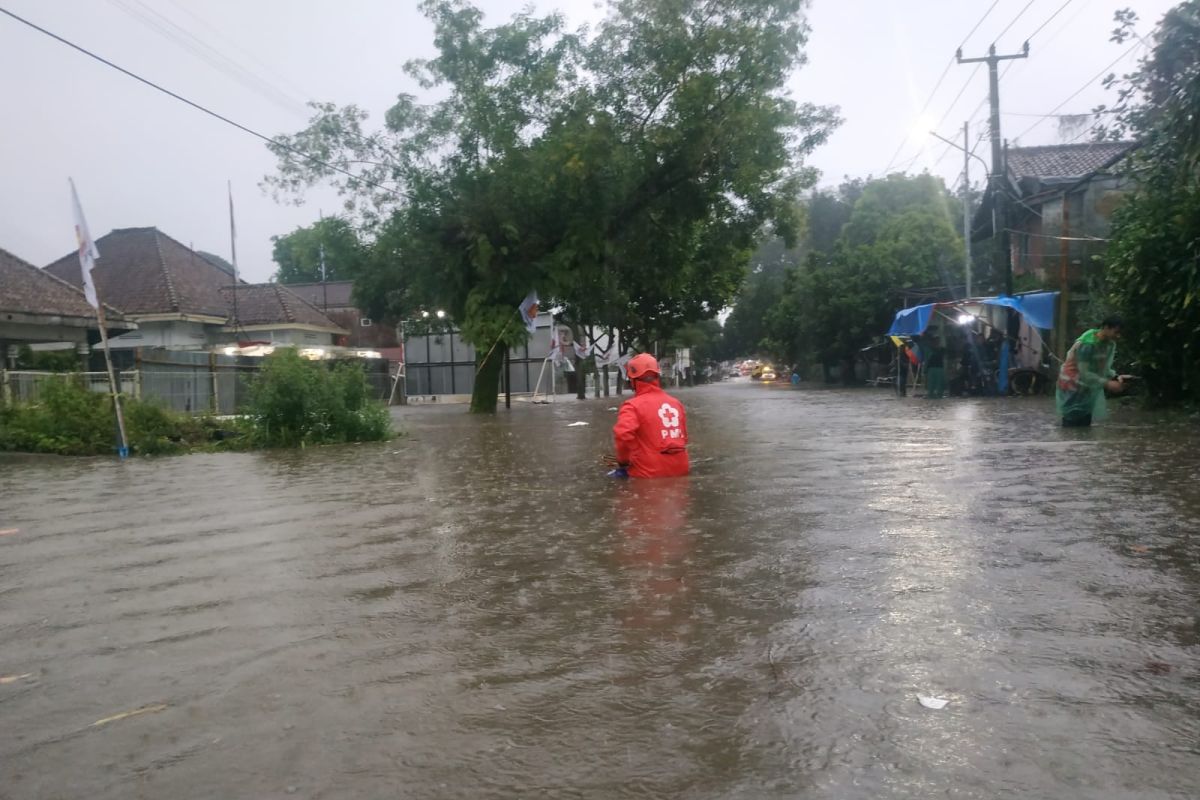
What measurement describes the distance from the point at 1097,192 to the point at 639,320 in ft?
70.1

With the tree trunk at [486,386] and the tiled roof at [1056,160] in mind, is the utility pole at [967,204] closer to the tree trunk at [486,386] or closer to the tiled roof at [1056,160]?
the tiled roof at [1056,160]

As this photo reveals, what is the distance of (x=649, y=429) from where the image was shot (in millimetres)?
8781

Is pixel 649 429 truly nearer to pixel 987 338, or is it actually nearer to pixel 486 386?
pixel 486 386

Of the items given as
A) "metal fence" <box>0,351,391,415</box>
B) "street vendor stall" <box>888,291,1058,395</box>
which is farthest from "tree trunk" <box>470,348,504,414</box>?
"street vendor stall" <box>888,291,1058,395</box>

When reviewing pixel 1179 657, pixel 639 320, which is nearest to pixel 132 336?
pixel 639 320

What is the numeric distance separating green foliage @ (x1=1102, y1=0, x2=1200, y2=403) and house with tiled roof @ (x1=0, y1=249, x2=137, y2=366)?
17.5m

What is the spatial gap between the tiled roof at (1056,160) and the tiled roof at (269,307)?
26289mm

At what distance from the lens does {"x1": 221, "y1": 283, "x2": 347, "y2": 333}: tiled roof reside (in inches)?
1451

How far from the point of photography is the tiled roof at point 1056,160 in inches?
1206

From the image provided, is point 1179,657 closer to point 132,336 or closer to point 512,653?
point 512,653

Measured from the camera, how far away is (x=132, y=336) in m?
32.3

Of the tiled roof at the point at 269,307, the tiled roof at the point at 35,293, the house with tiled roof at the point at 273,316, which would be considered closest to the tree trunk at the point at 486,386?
the tiled roof at the point at 35,293

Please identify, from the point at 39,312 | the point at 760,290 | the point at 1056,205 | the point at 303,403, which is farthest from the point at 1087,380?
the point at 760,290

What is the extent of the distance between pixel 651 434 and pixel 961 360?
20.1 metres
